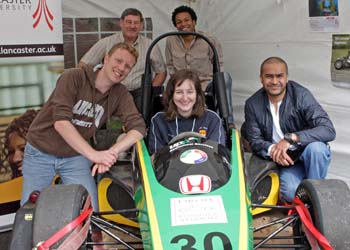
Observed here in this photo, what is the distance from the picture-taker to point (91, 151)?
10.7ft

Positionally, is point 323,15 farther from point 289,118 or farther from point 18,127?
point 18,127

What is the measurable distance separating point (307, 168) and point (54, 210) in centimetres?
174

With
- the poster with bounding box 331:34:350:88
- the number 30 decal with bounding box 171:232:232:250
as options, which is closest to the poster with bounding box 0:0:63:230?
the poster with bounding box 331:34:350:88

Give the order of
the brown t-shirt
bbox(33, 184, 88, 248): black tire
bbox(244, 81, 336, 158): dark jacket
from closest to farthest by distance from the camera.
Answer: bbox(33, 184, 88, 248): black tire, the brown t-shirt, bbox(244, 81, 336, 158): dark jacket

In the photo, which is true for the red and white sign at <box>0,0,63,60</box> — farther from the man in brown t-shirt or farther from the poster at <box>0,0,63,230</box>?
the man in brown t-shirt

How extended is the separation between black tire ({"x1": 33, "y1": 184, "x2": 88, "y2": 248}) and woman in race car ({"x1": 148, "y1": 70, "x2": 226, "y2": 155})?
2.62 ft

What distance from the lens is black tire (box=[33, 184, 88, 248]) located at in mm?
2621

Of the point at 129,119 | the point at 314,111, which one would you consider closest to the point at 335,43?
the point at 314,111

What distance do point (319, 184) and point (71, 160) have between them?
1.52 m

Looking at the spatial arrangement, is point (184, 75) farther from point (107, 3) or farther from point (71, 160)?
point (107, 3)

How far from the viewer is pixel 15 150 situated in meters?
4.39

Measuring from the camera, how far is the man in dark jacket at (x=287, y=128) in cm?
366

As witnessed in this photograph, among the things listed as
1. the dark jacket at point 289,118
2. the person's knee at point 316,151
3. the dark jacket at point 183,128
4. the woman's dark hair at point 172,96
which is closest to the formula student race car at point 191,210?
the dark jacket at point 183,128

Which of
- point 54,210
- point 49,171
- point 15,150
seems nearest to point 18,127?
point 15,150
